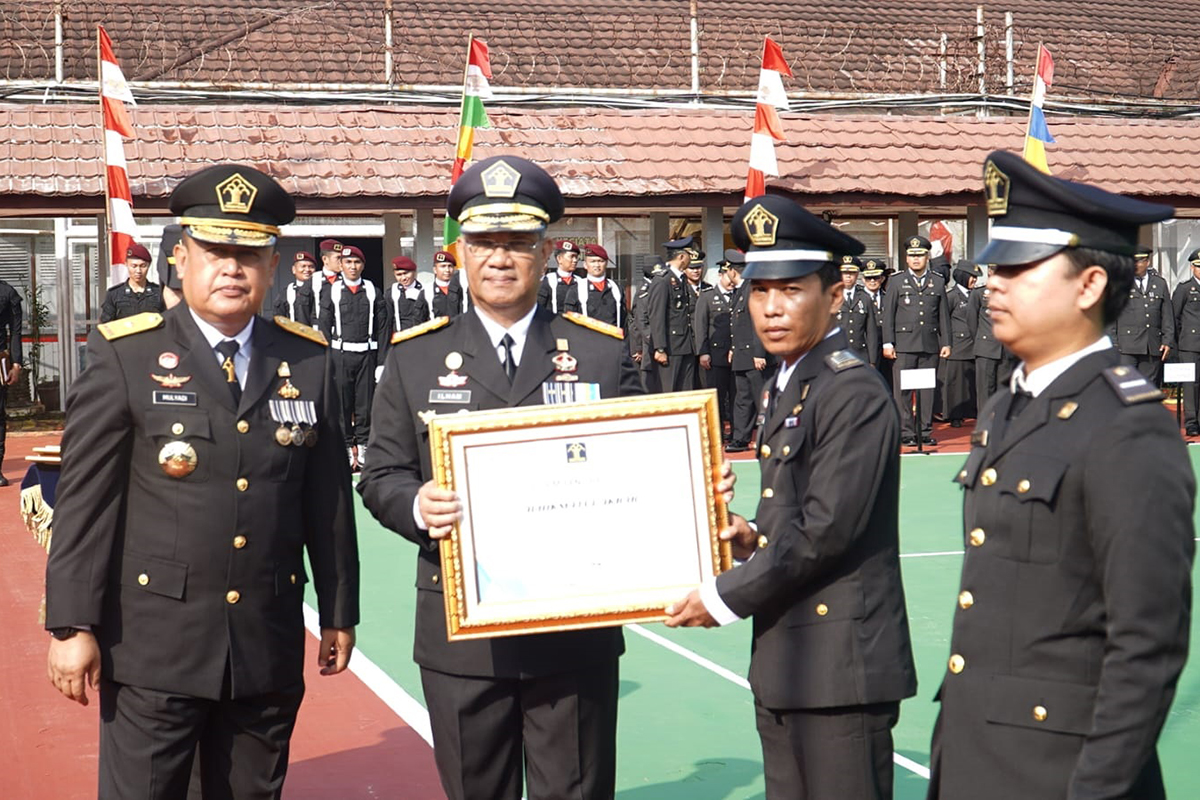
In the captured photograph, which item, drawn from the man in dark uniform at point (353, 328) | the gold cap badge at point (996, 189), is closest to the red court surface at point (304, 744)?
the gold cap badge at point (996, 189)

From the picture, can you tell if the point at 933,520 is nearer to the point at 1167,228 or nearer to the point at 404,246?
the point at 404,246

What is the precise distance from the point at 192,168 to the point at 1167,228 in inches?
614

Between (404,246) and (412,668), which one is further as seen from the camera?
(404,246)

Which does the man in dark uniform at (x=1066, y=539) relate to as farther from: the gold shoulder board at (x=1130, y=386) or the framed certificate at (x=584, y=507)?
the framed certificate at (x=584, y=507)

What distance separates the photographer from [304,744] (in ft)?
19.4

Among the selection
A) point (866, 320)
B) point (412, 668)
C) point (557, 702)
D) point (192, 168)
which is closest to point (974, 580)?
point (557, 702)

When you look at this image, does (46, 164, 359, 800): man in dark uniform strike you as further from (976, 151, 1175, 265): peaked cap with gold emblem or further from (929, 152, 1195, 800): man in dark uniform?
(976, 151, 1175, 265): peaked cap with gold emblem

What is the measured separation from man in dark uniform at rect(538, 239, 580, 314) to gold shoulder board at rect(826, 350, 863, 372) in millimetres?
14965

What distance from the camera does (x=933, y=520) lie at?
11.6 meters

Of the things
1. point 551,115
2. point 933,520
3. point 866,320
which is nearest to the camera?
point 933,520

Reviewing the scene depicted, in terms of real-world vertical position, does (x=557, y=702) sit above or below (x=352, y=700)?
above

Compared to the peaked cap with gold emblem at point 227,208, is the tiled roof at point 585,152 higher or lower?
higher

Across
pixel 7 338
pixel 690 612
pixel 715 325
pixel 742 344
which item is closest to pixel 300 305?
pixel 7 338

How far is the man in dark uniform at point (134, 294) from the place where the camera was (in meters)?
14.9
